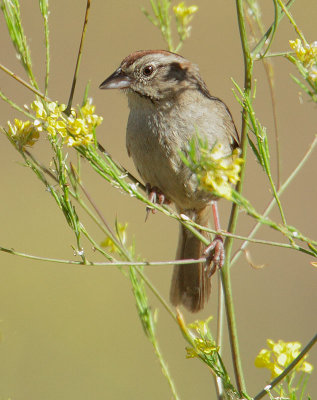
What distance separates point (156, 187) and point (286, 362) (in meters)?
1.88

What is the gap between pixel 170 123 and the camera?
3.68 metres

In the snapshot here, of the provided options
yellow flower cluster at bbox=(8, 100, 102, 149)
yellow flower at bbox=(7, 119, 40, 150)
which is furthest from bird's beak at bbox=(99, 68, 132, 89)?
yellow flower cluster at bbox=(8, 100, 102, 149)

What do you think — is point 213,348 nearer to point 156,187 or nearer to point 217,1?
point 156,187

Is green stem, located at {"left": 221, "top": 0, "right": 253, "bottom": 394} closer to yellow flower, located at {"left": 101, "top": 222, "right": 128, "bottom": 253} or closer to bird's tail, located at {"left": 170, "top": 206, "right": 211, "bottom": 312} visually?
yellow flower, located at {"left": 101, "top": 222, "right": 128, "bottom": 253}

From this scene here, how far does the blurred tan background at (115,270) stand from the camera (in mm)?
6258

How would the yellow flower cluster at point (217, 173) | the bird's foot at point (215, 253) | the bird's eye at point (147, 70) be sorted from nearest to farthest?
the yellow flower cluster at point (217, 173)
the bird's foot at point (215, 253)
the bird's eye at point (147, 70)

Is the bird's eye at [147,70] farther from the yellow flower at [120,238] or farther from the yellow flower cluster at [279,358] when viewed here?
the yellow flower cluster at [279,358]

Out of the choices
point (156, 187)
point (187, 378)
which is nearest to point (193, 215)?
point (156, 187)

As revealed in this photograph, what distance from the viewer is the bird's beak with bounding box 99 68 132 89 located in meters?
3.66

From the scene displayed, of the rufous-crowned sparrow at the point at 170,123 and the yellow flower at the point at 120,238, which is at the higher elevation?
the rufous-crowned sparrow at the point at 170,123

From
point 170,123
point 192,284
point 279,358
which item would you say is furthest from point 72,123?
point 192,284

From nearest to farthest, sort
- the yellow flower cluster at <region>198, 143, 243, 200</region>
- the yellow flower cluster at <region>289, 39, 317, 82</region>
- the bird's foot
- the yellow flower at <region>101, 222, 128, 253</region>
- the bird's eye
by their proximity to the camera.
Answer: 1. the yellow flower cluster at <region>198, 143, 243, 200</region>
2. the yellow flower cluster at <region>289, 39, 317, 82</region>
3. the yellow flower at <region>101, 222, 128, 253</region>
4. the bird's foot
5. the bird's eye

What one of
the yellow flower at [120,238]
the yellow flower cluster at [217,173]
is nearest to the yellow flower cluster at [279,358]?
the yellow flower at [120,238]

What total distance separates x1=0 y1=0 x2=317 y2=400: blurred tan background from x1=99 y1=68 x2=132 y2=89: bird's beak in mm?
1853
